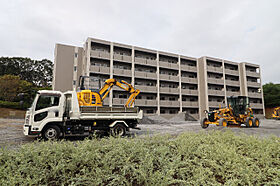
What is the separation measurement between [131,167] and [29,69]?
54282 mm

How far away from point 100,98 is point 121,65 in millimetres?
Result: 21205

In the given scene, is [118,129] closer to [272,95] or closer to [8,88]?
[8,88]

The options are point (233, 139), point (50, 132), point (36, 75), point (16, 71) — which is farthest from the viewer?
point (36, 75)

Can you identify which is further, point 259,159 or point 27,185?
point 259,159

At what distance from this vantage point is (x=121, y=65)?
31281 mm

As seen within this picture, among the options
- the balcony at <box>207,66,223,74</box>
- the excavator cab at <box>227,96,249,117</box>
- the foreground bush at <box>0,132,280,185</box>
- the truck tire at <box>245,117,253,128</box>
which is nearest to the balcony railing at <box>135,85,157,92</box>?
the balcony at <box>207,66,223,74</box>

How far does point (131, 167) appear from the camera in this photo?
337cm

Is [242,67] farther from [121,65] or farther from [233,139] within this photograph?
[233,139]

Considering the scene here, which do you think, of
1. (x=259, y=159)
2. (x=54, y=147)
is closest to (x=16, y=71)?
(x=54, y=147)

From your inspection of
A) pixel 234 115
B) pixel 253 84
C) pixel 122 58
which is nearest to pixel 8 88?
pixel 122 58

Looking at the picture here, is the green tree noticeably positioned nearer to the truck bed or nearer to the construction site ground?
the construction site ground

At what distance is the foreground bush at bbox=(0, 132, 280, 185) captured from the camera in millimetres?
3070

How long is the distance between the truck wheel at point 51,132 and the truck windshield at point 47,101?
3.63ft

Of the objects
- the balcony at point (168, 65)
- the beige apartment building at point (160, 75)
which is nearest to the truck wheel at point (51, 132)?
the beige apartment building at point (160, 75)
